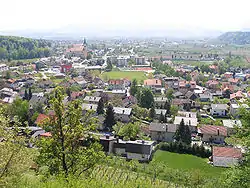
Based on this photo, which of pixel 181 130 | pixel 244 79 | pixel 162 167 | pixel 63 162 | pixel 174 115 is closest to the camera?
pixel 63 162

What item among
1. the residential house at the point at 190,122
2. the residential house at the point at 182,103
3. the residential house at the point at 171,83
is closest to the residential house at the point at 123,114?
the residential house at the point at 190,122

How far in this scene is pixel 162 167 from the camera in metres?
11.2

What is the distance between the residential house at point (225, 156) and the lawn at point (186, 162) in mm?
329

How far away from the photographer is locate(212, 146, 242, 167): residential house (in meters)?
12.4

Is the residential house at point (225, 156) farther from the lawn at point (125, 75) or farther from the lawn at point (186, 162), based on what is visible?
the lawn at point (125, 75)

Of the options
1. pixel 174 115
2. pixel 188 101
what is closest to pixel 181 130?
pixel 174 115

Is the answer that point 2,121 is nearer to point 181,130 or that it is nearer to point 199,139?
point 181,130

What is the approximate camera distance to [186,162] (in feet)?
41.9

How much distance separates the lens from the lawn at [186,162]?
1193cm

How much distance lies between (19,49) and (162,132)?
43353mm

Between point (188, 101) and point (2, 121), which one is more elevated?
point (2, 121)

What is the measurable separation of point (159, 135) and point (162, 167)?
447 cm

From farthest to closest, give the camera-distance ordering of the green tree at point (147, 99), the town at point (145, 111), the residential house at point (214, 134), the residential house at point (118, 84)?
the residential house at point (118, 84) → the green tree at point (147, 99) → the residential house at point (214, 134) → the town at point (145, 111)

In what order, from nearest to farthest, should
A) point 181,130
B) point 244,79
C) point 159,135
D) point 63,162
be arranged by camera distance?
1. point 63,162
2. point 181,130
3. point 159,135
4. point 244,79
